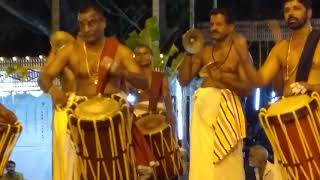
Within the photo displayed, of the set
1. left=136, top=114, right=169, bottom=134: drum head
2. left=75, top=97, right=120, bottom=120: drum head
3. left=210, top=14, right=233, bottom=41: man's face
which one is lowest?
left=136, top=114, right=169, bottom=134: drum head

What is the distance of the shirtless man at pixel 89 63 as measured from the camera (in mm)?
4859

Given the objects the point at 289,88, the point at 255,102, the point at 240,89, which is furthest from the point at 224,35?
the point at 255,102

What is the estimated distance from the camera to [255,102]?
10.7 meters

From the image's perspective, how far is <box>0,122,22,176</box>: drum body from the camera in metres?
4.94

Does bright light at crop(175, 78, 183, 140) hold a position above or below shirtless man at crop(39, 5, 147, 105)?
below

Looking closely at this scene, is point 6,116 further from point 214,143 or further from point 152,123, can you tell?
point 152,123

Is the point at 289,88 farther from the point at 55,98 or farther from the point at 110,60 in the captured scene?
the point at 55,98

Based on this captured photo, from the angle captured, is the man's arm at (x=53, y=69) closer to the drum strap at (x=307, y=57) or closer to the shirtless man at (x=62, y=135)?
the shirtless man at (x=62, y=135)

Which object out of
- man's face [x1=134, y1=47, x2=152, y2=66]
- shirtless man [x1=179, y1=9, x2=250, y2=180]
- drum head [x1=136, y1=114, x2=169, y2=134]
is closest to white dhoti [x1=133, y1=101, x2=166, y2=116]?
drum head [x1=136, y1=114, x2=169, y2=134]

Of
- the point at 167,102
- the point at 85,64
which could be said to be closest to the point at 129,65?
the point at 85,64

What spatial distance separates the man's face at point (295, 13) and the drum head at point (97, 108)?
3.81ft

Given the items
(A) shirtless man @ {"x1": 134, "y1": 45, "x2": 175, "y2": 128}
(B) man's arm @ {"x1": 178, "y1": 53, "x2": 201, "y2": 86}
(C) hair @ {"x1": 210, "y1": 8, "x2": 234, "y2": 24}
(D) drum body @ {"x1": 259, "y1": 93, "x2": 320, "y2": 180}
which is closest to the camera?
(D) drum body @ {"x1": 259, "y1": 93, "x2": 320, "y2": 180}

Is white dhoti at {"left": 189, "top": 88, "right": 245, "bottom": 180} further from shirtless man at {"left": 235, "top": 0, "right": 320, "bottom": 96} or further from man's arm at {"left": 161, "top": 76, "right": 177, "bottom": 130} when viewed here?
man's arm at {"left": 161, "top": 76, "right": 177, "bottom": 130}

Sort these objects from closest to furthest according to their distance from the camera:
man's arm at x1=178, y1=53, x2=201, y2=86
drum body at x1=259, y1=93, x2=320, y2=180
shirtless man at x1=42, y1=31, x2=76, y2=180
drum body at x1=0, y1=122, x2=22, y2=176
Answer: drum body at x1=259, y1=93, x2=320, y2=180 < drum body at x1=0, y1=122, x2=22, y2=176 < shirtless man at x1=42, y1=31, x2=76, y2=180 < man's arm at x1=178, y1=53, x2=201, y2=86
